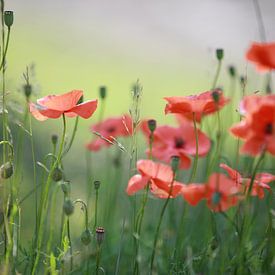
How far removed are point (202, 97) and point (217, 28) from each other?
4.64 meters

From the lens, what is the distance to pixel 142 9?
693 centimetres

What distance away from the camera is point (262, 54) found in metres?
1.27

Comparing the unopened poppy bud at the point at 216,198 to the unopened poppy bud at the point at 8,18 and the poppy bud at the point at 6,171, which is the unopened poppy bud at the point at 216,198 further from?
the unopened poppy bud at the point at 8,18

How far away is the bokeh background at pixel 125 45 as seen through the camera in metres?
4.77

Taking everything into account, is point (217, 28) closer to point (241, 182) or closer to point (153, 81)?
point (153, 81)

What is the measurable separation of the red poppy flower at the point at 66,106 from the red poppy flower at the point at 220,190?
36cm

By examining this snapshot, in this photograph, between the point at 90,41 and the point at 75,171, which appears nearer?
the point at 75,171

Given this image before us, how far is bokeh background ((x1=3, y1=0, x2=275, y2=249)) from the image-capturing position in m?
4.77

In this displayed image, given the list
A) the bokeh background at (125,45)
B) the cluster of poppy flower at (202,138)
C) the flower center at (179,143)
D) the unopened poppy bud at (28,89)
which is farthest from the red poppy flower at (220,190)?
the bokeh background at (125,45)

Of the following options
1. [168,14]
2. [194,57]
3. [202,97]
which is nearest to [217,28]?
[194,57]

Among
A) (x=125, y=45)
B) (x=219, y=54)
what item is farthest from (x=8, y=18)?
(x=125, y=45)

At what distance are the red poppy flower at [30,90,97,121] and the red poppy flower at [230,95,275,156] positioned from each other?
0.37m

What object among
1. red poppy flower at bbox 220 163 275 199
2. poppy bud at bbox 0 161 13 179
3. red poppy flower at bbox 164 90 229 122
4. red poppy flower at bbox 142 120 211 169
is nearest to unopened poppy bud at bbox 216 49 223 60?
red poppy flower at bbox 142 120 211 169

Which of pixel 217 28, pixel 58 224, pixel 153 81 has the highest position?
pixel 217 28
